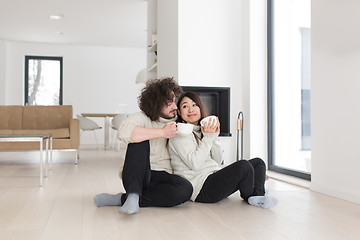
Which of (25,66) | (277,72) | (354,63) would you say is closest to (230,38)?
(277,72)

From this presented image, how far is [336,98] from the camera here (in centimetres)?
267

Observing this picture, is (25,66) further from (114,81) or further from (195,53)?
(195,53)

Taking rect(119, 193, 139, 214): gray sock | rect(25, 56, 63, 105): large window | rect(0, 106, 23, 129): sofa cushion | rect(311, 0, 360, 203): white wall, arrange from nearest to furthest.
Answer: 1. rect(119, 193, 139, 214): gray sock
2. rect(311, 0, 360, 203): white wall
3. rect(0, 106, 23, 129): sofa cushion
4. rect(25, 56, 63, 105): large window

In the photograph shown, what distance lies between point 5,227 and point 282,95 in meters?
3.01

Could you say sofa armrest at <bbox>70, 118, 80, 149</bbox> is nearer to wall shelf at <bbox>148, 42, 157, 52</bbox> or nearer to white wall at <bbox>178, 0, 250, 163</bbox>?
wall shelf at <bbox>148, 42, 157, 52</bbox>

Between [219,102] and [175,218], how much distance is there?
2023 mm

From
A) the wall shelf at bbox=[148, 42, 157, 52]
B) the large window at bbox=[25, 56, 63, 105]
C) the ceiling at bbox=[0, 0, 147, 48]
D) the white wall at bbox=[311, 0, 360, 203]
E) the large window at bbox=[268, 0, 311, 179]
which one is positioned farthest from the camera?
the large window at bbox=[25, 56, 63, 105]

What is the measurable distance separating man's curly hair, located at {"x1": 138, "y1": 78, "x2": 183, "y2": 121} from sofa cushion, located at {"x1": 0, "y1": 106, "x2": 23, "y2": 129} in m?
3.77

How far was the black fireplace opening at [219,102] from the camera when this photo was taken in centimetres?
373

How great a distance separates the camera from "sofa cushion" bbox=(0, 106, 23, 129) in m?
5.29

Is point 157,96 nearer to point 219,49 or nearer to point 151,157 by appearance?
point 151,157

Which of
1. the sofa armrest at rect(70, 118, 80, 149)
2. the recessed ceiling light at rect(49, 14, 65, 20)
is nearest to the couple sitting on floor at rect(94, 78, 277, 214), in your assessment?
the sofa armrest at rect(70, 118, 80, 149)

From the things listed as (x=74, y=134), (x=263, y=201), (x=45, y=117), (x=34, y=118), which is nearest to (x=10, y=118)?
(x=34, y=118)

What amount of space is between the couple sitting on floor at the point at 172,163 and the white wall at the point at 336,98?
2.25 feet
